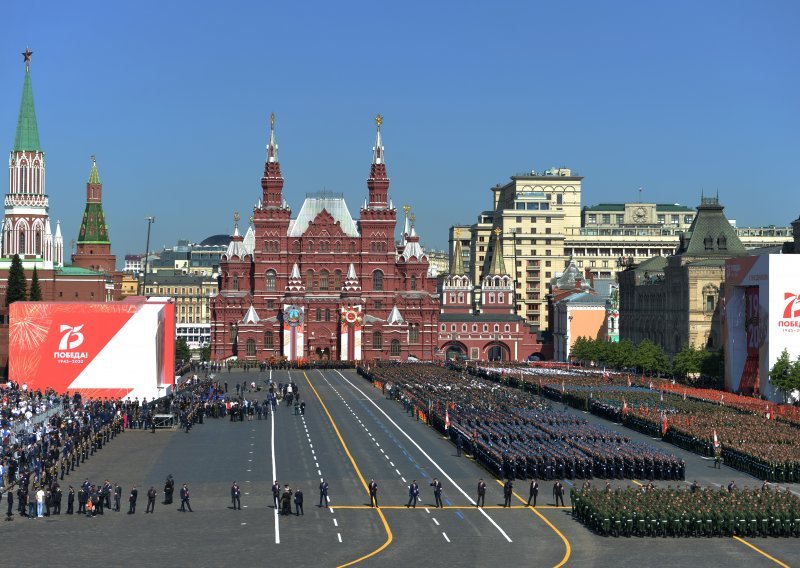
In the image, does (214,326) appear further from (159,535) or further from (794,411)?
(159,535)

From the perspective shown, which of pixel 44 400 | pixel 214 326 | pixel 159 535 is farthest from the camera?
pixel 214 326

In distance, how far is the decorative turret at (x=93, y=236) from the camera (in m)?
171

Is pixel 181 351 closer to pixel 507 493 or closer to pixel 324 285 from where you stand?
pixel 324 285

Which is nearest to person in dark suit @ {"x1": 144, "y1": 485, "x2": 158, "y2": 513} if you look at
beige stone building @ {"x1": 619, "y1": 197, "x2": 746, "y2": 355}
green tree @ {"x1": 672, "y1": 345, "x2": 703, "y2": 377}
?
green tree @ {"x1": 672, "y1": 345, "x2": 703, "y2": 377}

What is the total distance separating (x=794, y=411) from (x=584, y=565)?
138ft

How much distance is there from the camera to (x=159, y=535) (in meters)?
40.5

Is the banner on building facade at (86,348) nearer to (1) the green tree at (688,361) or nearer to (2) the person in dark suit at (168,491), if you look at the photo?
(2) the person in dark suit at (168,491)

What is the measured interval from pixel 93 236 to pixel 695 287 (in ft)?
288

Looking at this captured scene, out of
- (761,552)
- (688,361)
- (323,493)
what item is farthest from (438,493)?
(688,361)

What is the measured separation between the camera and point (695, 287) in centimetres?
11169

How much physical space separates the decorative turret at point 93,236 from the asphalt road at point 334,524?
11118 cm

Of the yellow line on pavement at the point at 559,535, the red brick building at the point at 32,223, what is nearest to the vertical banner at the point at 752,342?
the yellow line on pavement at the point at 559,535

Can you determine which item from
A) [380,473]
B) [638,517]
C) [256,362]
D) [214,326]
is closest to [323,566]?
[638,517]

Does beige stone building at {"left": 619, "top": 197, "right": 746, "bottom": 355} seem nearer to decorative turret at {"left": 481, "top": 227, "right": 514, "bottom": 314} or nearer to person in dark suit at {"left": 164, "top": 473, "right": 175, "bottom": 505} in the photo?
decorative turret at {"left": 481, "top": 227, "right": 514, "bottom": 314}
